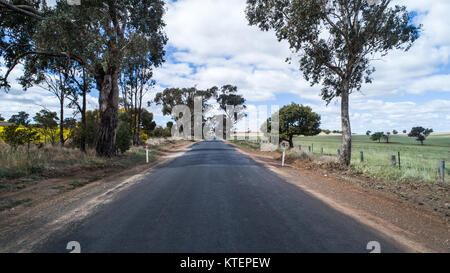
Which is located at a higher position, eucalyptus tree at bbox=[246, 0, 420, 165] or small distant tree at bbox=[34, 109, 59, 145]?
eucalyptus tree at bbox=[246, 0, 420, 165]

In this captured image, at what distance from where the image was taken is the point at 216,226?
387 cm

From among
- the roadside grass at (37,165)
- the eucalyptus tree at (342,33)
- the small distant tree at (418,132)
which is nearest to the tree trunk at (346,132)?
the eucalyptus tree at (342,33)

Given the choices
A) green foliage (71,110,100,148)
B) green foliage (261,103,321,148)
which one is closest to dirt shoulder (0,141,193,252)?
green foliage (71,110,100,148)

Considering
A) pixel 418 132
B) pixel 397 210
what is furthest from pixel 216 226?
pixel 418 132

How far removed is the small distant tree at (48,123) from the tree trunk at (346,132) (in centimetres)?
1842

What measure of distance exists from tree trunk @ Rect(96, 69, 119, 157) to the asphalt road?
8.78 meters

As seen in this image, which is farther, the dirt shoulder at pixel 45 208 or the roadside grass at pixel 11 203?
the roadside grass at pixel 11 203

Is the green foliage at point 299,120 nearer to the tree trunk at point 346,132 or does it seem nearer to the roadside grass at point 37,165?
the tree trunk at point 346,132

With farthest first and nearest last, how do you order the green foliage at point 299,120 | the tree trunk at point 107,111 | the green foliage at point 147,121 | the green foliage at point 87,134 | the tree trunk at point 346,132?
the green foliage at point 147,121 → the green foliage at point 299,120 → the green foliage at point 87,134 → the tree trunk at point 107,111 → the tree trunk at point 346,132

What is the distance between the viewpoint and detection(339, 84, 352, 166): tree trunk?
12266 mm

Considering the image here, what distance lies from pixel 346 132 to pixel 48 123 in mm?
19564

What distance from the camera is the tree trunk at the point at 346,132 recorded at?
1227cm

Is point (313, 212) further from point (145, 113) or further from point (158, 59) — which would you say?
point (145, 113)

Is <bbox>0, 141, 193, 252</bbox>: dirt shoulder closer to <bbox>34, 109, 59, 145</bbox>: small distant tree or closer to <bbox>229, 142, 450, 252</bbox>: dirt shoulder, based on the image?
<bbox>229, 142, 450, 252</bbox>: dirt shoulder
